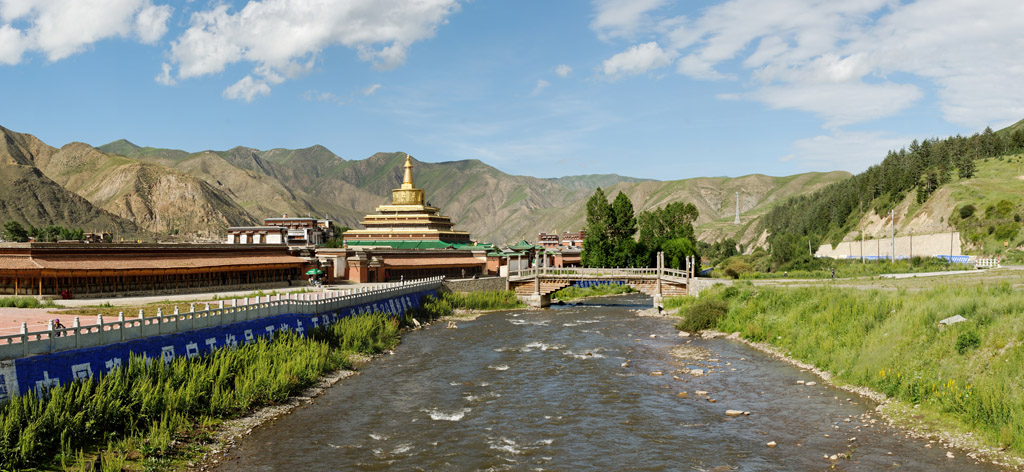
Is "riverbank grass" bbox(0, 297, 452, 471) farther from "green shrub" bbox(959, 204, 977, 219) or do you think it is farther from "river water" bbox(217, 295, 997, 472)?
"green shrub" bbox(959, 204, 977, 219)

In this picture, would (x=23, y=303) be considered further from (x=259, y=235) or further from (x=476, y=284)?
(x=259, y=235)

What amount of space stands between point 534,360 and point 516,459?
1885cm

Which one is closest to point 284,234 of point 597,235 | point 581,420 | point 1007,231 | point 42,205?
point 597,235

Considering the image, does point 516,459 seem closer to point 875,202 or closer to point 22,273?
point 22,273

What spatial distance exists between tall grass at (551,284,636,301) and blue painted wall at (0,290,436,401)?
48.6 meters

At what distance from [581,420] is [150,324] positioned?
1760 centimetres

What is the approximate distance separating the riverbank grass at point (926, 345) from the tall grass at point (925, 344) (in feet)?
0.14

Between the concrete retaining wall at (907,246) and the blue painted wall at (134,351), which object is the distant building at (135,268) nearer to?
the blue painted wall at (134,351)


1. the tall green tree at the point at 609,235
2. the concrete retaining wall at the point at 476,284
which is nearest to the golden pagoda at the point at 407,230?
the tall green tree at the point at 609,235

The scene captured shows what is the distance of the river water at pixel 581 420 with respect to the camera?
77.7 feet

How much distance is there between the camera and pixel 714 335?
5256 centimetres

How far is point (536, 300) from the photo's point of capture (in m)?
80.9

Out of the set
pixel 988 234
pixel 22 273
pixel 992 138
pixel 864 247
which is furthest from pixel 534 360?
pixel 992 138

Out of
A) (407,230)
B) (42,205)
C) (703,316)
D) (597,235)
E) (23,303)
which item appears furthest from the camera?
(42,205)
